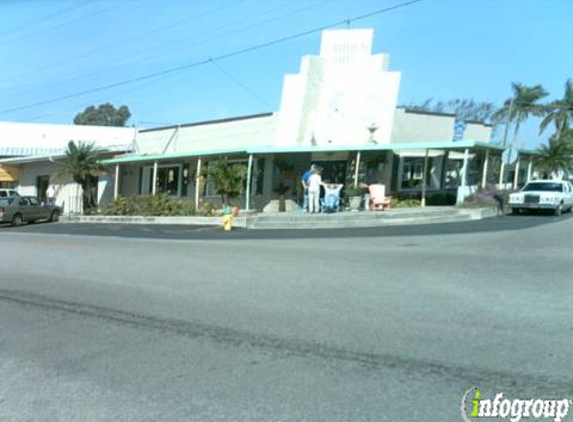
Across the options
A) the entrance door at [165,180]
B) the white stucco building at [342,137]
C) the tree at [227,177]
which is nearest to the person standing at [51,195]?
the entrance door at [165,180]

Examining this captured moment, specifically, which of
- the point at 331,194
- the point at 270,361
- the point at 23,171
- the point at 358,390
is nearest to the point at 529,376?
the point at 358,390

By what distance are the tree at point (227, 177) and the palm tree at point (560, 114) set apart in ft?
127

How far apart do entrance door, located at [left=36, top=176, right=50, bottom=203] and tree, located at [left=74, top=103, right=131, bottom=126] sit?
273 ft

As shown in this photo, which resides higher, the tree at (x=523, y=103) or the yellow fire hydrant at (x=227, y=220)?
the tree at (x=523, y=103)

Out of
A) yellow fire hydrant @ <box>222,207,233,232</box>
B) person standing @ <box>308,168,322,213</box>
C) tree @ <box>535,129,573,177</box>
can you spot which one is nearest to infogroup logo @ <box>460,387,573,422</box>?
yellow fire hydrant @ <box>222,207,233,232</box>

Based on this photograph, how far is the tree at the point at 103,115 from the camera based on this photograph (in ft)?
396

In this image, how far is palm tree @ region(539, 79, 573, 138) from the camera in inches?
2057

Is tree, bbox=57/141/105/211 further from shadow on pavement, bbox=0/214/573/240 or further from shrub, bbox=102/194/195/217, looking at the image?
shadow on pavement, bbox=0/214/573/240

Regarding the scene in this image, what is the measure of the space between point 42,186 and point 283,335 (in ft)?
122

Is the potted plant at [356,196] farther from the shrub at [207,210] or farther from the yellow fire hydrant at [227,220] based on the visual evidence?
the shrub at [207,210]

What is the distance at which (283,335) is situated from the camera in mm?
6141

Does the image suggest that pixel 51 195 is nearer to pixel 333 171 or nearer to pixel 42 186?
pixel 42 186

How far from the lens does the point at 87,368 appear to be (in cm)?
528

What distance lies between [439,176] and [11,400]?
961 inches
